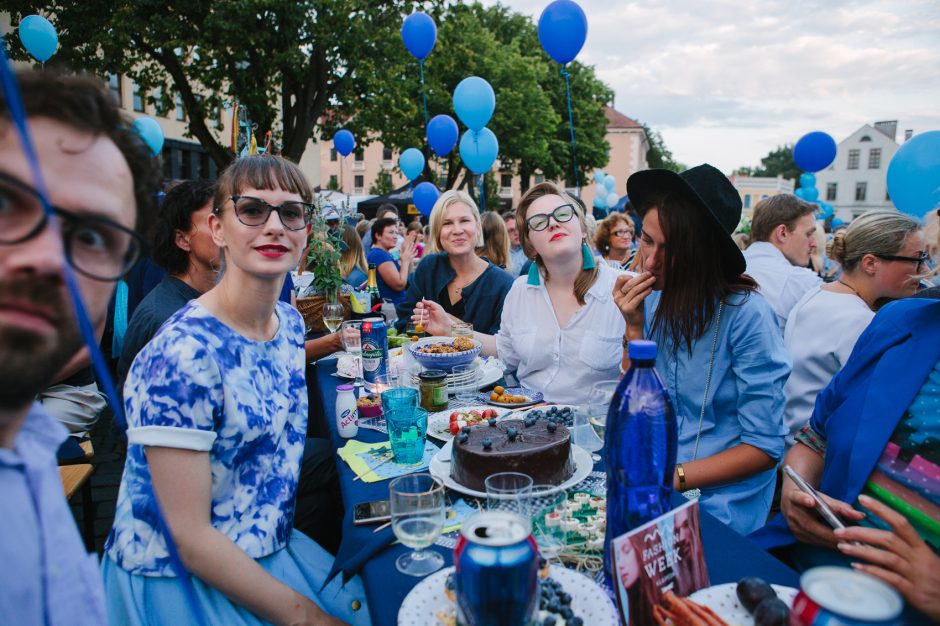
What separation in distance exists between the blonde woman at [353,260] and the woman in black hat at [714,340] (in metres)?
4.66

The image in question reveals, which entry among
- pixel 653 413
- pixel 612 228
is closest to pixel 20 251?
pixel 653 413

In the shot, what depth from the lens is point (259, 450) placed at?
1870 millimetres

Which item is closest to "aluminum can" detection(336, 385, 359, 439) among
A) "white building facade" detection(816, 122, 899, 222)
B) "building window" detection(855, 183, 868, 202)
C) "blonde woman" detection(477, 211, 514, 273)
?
"blonde woman" detection(477, 211, 514, 273)

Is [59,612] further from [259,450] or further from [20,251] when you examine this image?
[259,450]

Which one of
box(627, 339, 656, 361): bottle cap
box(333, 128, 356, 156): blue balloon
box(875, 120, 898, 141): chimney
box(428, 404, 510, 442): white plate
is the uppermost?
box(875, 120, 898, 141): chimney

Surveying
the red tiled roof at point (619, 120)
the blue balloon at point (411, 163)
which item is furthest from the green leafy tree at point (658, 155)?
the blue balloon at point (411, 163)

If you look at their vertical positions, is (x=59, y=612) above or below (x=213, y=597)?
above

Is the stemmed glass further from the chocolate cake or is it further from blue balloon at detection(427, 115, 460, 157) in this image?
blue balloon at detection(427, 115, 460, 157)

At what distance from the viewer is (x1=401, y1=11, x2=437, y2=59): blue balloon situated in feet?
35.5

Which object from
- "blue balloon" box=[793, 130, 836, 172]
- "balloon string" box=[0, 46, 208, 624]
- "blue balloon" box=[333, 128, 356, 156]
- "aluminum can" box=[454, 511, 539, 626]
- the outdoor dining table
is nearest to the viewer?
"balloon string" box=[0, 46, 208, 624]

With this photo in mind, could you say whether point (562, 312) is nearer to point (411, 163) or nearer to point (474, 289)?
point (474, 289)

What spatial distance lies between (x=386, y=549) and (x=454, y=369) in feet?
5.27

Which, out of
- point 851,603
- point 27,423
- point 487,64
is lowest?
point 851,603

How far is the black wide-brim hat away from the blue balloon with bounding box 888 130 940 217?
3452 millimetres
